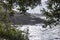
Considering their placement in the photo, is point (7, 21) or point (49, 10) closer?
point (7, 21)

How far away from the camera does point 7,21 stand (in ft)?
16.1

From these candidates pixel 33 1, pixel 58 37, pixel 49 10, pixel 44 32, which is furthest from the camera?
pixel 44 32

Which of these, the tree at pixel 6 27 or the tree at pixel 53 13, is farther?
the tree at pixel 53 13

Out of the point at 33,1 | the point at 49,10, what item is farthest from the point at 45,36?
the point at 33,1

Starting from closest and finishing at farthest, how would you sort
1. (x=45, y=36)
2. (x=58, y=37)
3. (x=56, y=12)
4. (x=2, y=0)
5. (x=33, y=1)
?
(x=2, y=0)
(x=33, y=1)
(x=56, y=12)
(x=58, y=37)
(x=45, y=36)

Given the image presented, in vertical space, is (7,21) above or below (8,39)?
above

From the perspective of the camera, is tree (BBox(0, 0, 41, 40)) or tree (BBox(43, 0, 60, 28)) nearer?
tree (BBox(0, 0, 41, 40))

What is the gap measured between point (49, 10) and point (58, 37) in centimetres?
1170

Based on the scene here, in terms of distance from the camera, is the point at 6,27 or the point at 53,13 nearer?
the point at 6,27

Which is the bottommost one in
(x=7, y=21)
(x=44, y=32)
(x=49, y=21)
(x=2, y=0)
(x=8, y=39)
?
(x=44, y=32)

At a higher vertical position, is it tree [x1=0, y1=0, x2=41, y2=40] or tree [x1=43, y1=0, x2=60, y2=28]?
tree [x1=0, y1=0, x2=41, y2=40]

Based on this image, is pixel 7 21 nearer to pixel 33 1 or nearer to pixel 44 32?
pixel 33 1

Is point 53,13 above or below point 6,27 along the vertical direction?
below

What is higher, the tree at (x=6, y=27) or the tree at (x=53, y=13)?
the tree at (x=6, y=27)
